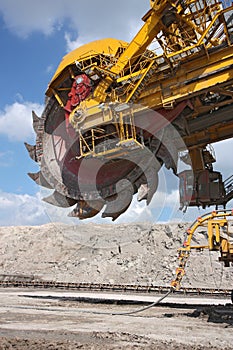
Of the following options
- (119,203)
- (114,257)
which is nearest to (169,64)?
(119,203)

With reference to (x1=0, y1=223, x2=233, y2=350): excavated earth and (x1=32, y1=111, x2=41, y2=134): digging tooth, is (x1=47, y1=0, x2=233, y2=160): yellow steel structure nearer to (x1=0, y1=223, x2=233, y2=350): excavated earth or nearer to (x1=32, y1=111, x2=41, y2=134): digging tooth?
(x1=32, y1=111, x2=41, y2=134): digging tooth

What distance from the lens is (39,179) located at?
34.1ft

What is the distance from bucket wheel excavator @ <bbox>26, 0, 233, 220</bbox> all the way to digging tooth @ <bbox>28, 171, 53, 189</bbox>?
3 cm

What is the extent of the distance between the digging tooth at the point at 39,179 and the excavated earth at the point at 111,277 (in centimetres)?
290

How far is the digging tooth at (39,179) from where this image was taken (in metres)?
10.3

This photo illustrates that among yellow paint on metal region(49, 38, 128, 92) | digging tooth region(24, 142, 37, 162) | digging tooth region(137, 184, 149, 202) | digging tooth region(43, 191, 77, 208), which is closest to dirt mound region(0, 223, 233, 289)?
digging tooth region(43, 191, 77, 208)

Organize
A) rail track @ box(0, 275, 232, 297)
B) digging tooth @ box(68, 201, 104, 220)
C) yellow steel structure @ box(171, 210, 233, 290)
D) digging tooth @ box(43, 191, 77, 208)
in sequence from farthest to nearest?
1. rail track @ box(0, 275, 232, 297)
2. digging tooth @ box(43, 191, 77, 208)
3. digging tooth @ box(68, 201, 104, 220)
4. yellow steel structure @ box(171, 210, 233, 290)

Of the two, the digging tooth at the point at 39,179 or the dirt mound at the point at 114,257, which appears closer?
the digging tooth at the point at 39,179

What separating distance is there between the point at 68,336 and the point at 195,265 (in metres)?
14.8

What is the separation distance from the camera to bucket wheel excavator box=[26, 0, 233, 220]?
7719mm

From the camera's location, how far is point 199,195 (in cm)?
944

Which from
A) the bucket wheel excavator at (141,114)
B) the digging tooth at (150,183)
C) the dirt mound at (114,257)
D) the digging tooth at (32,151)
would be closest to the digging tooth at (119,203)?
the bucket wheel excavator at (141,114)

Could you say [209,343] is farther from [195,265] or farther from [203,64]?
[195,265]

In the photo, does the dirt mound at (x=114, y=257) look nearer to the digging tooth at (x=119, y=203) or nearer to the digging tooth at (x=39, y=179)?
the digging tooth at (x=39, y=179)
